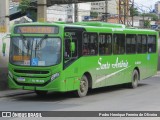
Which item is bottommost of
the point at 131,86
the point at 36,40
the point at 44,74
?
the point at 131,86

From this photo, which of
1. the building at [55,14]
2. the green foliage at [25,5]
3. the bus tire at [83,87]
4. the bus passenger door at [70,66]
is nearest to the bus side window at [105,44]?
the bus tire at [83,87]

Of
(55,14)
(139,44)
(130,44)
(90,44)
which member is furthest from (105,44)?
(55,14)

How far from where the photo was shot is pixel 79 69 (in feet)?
57.3

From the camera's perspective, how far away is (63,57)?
53.9 feet

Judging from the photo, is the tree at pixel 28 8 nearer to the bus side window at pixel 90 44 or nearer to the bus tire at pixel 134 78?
the bus tire at pixel 134 78

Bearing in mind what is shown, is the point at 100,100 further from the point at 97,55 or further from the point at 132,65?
the point at 132,65

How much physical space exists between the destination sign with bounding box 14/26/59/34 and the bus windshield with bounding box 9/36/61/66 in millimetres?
227

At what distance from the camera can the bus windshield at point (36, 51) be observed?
16344 millimetres

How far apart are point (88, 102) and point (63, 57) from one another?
1832 mm

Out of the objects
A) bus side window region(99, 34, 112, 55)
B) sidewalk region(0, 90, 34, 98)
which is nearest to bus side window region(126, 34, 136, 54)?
bus side window region(99, 34, 112, 55)

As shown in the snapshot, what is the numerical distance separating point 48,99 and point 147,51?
842 cm

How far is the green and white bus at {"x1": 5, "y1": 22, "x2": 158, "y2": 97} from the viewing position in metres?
16.4

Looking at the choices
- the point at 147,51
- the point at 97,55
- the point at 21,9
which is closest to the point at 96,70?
the point at 97,55

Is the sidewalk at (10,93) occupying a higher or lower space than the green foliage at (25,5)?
lower
